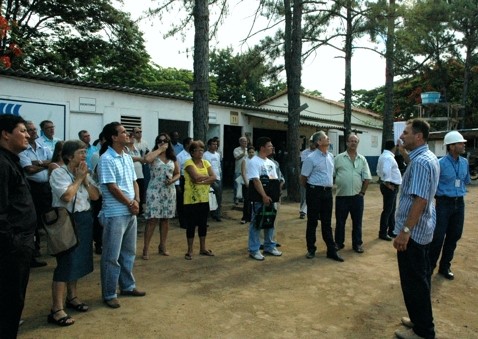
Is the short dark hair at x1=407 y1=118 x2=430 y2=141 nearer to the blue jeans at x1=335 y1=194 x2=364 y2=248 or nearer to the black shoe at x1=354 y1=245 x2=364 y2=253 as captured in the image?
the blue jeans at x1=335 y1=194 x2=364 y2=248

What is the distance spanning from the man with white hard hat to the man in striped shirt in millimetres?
1753

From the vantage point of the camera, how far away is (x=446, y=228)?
5.14 meters

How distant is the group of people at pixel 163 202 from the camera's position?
2771 mm

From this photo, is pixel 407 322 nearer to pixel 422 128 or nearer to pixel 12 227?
pixel 422 128

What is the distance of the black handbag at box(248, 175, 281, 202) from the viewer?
5.75m

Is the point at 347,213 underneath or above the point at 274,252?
above

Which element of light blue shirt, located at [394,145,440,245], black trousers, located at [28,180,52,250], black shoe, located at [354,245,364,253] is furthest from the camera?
black shoe, located at [354,245,364,253]

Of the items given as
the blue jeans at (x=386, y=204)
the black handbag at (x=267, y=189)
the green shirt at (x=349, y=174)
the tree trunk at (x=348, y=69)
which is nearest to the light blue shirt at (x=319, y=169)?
the green shirt at (x=349, y=174)

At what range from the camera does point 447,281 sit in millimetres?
5078

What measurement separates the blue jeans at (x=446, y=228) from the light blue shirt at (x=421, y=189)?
1.79m

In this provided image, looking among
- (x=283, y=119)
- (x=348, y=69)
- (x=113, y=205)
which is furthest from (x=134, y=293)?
(x=348, y=69)

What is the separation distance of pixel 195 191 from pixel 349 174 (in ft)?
7.67

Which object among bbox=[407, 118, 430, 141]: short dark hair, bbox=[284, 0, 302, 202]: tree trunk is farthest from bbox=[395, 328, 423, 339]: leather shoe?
bbox=[284, 0, 302, 202]: tree trunk

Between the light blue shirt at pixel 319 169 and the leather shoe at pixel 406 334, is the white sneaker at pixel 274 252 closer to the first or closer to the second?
the light blue shirt at pixel 319 169
